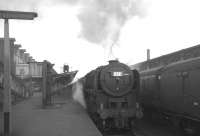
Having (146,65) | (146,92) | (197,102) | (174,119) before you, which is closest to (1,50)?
(146,65)

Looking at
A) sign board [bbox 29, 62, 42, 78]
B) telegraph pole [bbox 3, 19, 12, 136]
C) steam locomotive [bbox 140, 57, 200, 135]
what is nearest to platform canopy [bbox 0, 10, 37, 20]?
telegraph pole [bbox 3, 19, 12, 136]

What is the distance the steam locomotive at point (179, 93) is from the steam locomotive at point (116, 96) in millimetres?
1060

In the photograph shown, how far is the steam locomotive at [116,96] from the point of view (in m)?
12.6

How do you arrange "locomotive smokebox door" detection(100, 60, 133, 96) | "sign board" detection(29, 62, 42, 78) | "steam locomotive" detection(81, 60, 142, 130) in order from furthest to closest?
"sign board" detection(29, 62, 42, 78) < "locomotive smokebox door" detection(100, 60, 133, 96) < "steam locomotive" detection(81, 60, 142, 130)

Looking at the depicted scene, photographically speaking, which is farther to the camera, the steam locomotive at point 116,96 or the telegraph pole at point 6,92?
the steam locomotive at point 116,96

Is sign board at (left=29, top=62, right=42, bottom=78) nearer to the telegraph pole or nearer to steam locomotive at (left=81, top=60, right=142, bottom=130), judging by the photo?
steam locomotive at (left=81, top=60, right=142, bottom=130)

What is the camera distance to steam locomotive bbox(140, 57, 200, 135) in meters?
9.40

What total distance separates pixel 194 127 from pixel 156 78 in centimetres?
392

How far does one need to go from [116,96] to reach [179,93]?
324cm

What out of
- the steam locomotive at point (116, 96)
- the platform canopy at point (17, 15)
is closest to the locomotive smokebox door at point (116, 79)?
the steam locomotive at point (116, 96)

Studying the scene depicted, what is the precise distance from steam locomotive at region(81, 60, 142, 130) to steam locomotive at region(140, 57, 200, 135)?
1.06 metres

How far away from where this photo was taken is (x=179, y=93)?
1060 cm

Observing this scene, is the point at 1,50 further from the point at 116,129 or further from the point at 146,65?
the point at 116,129

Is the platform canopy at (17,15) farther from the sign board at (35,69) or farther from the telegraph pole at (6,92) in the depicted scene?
the sign board at (35,69)
